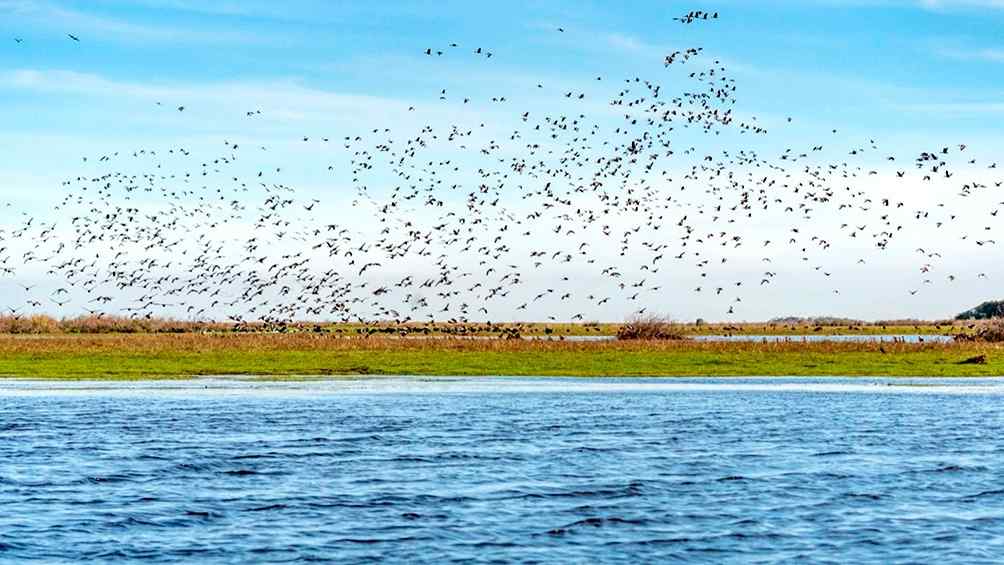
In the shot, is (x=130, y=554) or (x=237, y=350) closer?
(x=130, y=554)

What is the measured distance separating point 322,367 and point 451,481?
41644mm

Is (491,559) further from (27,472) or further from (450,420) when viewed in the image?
(450,420)

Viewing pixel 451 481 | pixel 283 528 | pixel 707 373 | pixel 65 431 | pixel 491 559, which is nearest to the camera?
pixel 491 559

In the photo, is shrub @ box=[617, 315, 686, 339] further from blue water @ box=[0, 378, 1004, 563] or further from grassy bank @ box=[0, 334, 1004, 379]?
blue water @ box=[0, 378, 1004, 563]

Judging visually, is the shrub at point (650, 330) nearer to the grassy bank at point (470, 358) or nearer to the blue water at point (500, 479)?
the grassy bank at point (470, 358)

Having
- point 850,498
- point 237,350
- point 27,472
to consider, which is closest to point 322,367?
point 237,350

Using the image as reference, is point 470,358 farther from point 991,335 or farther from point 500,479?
point 500,479

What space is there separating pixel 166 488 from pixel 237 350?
169ft

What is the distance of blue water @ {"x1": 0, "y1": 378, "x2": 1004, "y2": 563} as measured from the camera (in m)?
22.1

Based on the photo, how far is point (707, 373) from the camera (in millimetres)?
68062

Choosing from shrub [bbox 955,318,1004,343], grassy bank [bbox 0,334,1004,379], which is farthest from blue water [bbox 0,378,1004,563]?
shrub [bbox 955,318,1004,343]

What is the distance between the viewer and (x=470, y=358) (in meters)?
75.5

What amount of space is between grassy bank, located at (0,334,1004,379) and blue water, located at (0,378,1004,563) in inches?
702

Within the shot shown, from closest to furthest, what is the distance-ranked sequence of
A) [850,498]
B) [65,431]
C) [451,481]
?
[850,498]
[451,481]
[65,431]
